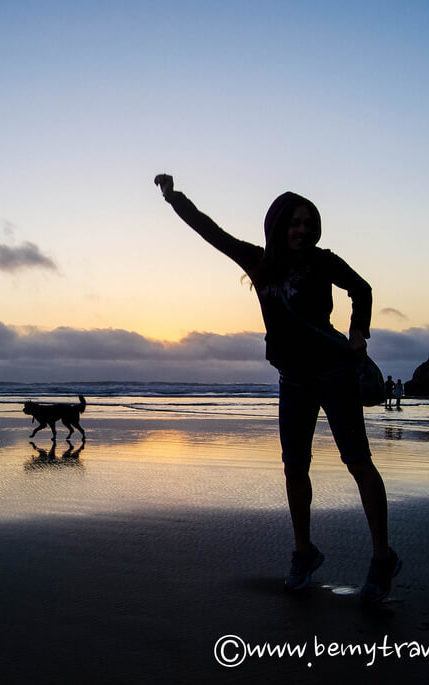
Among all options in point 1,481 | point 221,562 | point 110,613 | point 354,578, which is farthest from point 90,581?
point 1,481

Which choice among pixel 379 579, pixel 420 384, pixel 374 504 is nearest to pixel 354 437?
pixel 374 504

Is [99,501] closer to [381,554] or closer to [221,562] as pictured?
[221,562]

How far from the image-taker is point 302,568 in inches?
115

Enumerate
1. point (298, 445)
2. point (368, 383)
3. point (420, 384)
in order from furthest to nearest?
point (420, 384) → point (298, 445) → point (368, 383)

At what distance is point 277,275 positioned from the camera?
119 inches

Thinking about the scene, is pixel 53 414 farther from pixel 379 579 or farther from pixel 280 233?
pixel 379 579

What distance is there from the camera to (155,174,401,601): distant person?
2881mm

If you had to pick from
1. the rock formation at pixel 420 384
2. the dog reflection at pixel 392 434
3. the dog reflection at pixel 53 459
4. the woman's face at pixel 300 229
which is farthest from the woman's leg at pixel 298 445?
the rock formation at pixel 420 384

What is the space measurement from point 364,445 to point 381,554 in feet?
1.58

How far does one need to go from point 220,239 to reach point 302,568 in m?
1.62

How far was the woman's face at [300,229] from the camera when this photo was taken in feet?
9.80

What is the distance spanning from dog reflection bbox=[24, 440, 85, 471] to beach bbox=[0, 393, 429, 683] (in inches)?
27.3

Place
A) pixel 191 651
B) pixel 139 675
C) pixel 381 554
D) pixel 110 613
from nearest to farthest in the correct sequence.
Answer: pixel 139 675 → pixel 191 651 → pixel 110 613 → pixel 381 554

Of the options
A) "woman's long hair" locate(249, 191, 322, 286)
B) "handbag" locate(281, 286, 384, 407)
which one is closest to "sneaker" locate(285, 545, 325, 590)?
"handbag" locate(281, 286, 384, 407)
